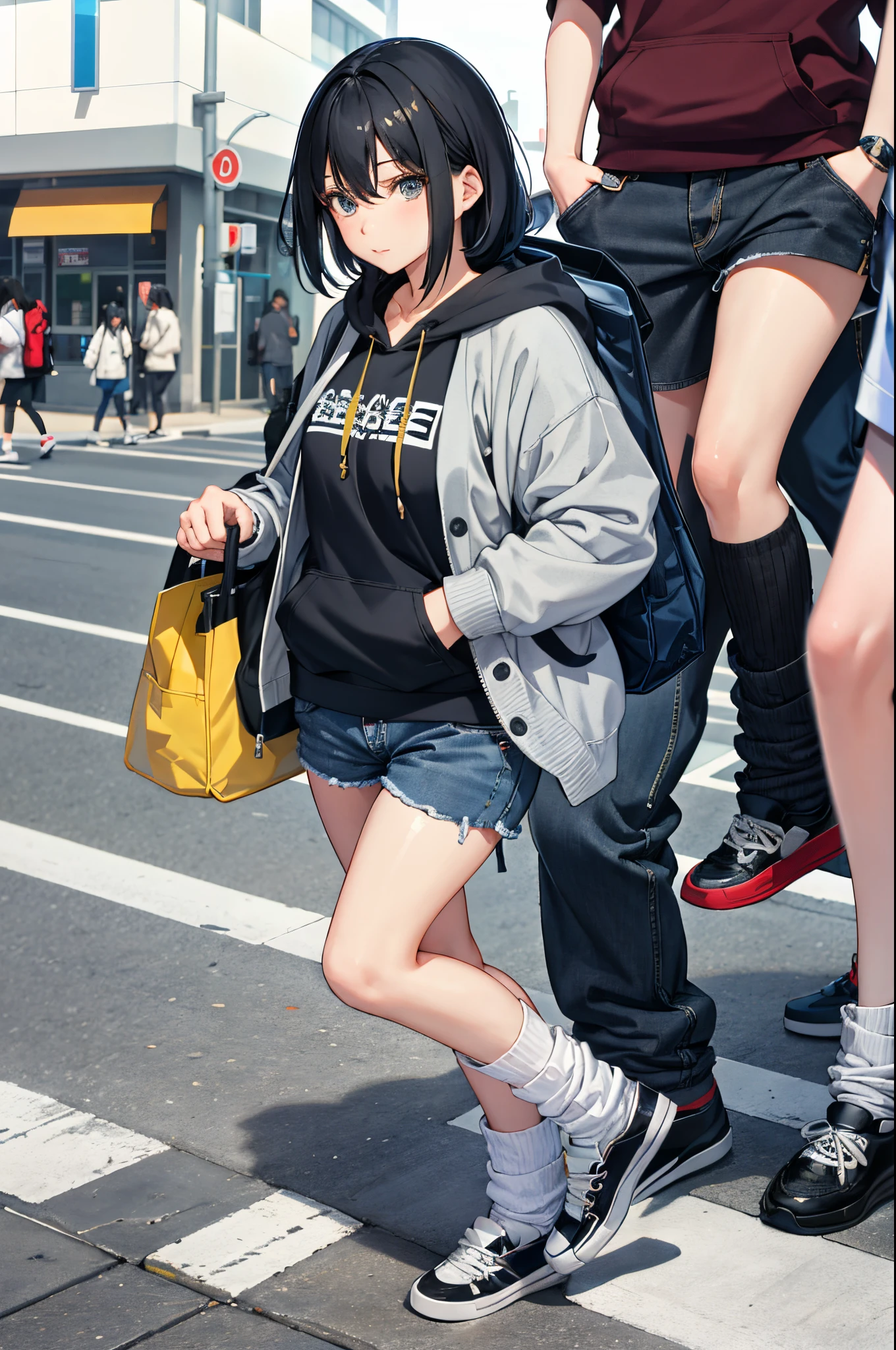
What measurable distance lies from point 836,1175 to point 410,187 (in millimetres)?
1800

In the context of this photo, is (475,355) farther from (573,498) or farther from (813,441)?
(813,441)

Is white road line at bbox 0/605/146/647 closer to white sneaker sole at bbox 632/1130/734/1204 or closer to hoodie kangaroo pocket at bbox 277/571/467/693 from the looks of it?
white sneaker sole at bbox 632/1130/734/1204

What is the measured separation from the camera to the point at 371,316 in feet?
8.09

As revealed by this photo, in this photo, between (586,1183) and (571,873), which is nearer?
(586,1183)

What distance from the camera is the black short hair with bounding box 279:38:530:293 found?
225cm

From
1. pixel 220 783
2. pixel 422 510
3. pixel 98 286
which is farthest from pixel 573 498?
pixel 98 286

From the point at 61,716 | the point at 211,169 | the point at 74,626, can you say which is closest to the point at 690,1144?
the point at 61,716

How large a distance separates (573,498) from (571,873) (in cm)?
86

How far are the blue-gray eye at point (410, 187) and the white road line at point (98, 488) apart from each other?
11.5m

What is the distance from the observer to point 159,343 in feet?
67.7

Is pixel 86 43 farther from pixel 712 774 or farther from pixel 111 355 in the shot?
pixel 712 774

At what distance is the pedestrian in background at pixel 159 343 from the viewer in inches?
810

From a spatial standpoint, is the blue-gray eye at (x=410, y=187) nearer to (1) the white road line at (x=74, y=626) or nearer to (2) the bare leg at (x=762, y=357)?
(2) the bare leg at (x=762, y=357)

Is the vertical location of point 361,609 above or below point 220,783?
above
